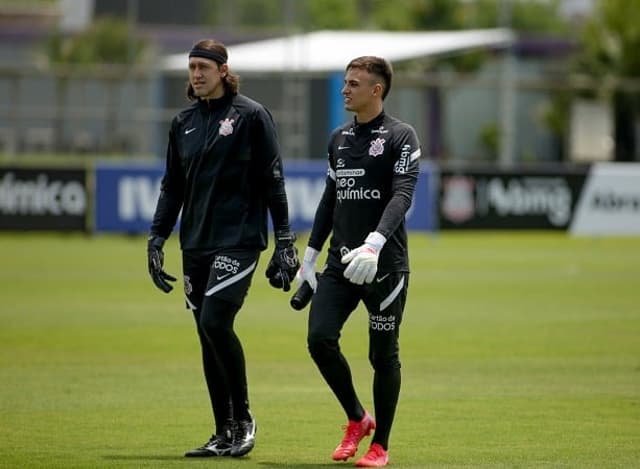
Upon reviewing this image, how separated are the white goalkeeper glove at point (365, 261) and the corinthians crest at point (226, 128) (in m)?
1.18

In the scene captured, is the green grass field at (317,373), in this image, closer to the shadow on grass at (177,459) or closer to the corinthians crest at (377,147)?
the shadow on grass at (177,459)

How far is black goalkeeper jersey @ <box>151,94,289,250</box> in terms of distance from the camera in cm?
925

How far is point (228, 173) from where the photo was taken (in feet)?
30.4

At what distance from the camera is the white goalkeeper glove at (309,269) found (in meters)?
9.16

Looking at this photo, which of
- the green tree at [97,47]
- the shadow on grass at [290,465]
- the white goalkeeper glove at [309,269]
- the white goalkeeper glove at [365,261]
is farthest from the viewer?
the green tree at [97,47]

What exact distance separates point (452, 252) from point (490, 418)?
1851 centimetres

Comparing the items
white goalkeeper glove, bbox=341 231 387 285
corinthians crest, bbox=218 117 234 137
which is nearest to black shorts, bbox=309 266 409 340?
white goalkeeper glove, bbox=341 231 387 285

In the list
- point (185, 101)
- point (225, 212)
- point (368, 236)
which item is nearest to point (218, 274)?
point (225, 212)

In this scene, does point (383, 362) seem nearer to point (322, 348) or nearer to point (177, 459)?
point (322, 348)

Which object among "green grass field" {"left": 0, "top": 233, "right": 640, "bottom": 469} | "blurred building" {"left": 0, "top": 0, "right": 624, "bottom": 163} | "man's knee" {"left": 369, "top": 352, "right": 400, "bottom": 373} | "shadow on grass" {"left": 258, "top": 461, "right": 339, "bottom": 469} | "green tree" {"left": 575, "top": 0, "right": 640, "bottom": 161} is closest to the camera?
"shadow on grass" {"left": 258, "top": 461, "right": 339, "bottom": 469}

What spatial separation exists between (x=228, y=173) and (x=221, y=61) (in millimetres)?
661

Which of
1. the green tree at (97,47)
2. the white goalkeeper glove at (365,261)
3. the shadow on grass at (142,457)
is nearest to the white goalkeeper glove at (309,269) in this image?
the white goalkeeper glove at (365,261)

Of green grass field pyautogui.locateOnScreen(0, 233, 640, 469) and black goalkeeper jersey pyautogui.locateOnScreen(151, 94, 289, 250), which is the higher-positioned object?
black goalkeeper jersey pyautogui.locateOnScreen(151, 94, 289, 250)

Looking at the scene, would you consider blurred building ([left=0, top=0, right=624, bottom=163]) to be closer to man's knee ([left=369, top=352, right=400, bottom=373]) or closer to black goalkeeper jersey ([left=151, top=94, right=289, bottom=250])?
black goalkeeper jersey ([left=151, top=94, right=289, bottom=250])
